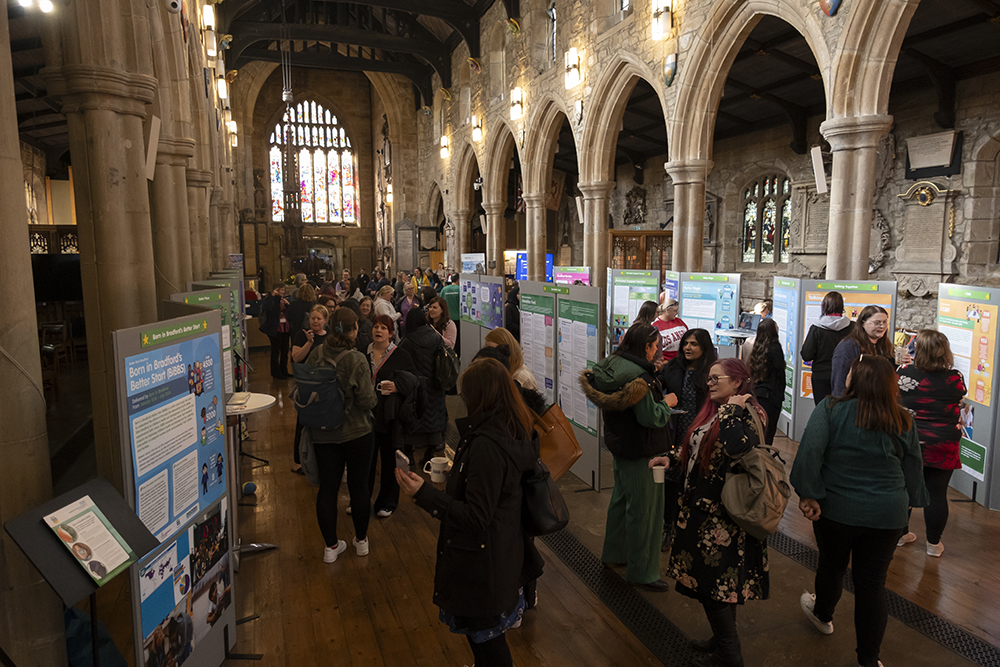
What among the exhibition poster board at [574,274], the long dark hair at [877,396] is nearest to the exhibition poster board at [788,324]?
the exhibition poster board at [574,274]

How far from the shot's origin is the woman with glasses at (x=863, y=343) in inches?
157

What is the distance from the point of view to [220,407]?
8.16ft

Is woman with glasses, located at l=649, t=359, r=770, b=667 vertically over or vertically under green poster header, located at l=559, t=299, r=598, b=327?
under

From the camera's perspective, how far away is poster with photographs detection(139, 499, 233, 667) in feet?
6.57

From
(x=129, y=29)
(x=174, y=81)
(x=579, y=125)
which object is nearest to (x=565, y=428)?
(x=129, y=29)

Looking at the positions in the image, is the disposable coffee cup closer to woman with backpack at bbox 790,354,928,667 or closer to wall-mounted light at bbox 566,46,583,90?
woman with backpack at bbox 790,354,928,667

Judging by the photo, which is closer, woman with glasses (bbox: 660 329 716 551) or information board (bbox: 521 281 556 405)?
woman with glasses (bbox: 660 329 716 551)

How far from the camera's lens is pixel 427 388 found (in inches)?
157

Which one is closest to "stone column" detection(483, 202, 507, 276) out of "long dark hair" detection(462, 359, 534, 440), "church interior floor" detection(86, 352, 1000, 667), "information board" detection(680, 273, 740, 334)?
"information board" detection(680, 273, 740, 334)

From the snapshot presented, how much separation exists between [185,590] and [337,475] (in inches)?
43.3

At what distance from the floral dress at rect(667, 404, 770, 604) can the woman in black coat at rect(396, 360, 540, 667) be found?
738mm

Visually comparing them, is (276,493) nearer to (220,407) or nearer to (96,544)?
(220,407)

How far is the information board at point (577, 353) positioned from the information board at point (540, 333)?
14 cm

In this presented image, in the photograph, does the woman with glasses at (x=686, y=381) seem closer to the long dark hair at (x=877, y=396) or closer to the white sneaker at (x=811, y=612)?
the white sneaker at (x=811, y=612)
